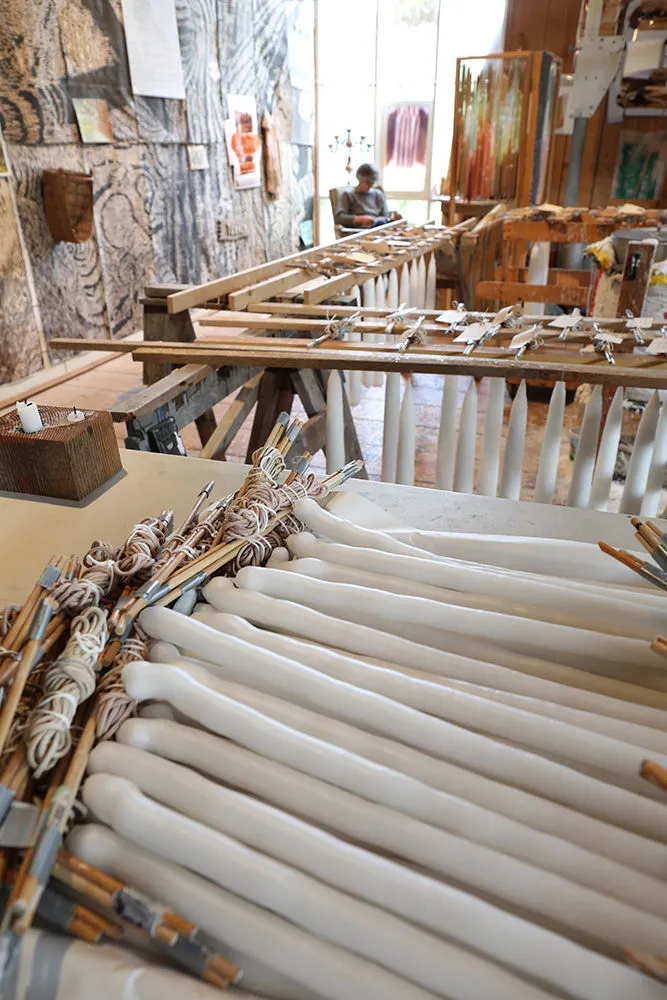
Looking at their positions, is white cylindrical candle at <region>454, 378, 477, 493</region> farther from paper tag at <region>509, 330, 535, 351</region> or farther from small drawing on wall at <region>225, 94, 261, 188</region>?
small drawing on wall at <region>225, 94, 261, 188</region>

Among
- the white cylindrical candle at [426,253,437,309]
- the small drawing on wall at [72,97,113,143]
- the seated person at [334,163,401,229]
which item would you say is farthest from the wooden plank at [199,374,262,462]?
the seated person at [334,163,401,229]

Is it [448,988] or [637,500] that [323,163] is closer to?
[637,500]

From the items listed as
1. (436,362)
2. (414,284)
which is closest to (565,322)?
(436,362)

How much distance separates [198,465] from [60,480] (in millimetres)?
299

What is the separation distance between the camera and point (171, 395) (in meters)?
2.08

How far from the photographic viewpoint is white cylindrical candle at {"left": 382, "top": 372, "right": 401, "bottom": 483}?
2.22 metres

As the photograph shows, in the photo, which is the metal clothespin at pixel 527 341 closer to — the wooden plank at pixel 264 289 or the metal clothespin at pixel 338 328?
the metal clothespin at pixel 338 328

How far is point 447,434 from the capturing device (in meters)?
2.24

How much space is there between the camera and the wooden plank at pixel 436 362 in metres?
1.82

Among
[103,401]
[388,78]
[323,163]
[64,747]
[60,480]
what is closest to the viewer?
[64,747]

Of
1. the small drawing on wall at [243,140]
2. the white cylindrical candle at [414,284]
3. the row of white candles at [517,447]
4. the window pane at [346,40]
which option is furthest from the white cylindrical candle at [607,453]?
the window pane at [346,40]

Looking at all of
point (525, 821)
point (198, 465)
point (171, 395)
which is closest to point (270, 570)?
point (525, 821)

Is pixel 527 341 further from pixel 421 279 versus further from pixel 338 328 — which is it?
pixel 421 279

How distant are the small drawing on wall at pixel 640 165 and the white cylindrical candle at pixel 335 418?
7.90 metres
